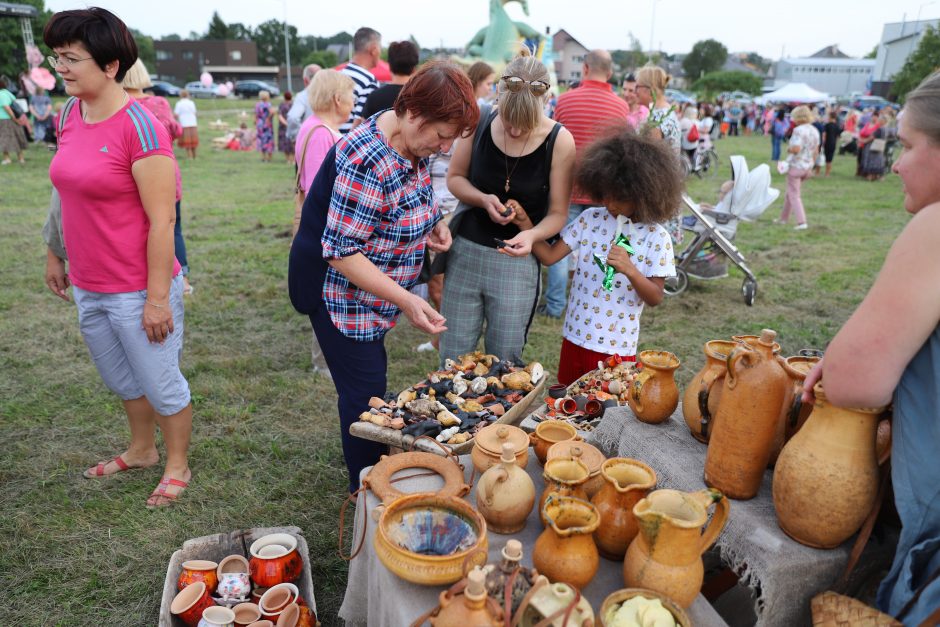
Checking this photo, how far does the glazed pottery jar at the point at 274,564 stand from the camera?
221 centimetres

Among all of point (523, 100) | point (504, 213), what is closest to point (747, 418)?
point (504, 213)

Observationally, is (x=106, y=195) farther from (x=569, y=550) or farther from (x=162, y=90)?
(x=162, y=90)

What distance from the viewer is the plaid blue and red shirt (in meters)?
2.17

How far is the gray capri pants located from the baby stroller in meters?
4.74

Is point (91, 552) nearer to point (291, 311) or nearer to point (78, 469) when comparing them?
point (78, 469)

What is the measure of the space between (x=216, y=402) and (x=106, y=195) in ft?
6.49

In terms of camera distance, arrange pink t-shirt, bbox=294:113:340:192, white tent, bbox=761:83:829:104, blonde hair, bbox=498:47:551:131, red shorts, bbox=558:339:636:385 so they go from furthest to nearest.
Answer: white tent, bbox=761:83:829:104, pink t-shirt, bbox=294:113:340:192, red shorts, bbox=558:339:636:385, blonde hair, bbox=498:47:551:131

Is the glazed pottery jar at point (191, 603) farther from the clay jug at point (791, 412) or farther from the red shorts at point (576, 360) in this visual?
the clay jug at point (791, 412)

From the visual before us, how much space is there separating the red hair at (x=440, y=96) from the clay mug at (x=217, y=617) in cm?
179

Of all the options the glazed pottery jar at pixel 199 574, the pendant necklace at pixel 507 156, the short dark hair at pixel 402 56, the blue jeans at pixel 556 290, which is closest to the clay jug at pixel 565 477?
the glazed pottery jar at pixel 199 574

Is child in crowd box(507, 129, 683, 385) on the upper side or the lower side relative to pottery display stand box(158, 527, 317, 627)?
upper

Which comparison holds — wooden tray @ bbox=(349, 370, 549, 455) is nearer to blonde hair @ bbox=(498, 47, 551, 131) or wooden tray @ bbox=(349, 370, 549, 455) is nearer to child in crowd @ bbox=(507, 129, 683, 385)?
child in crowd @ bbox=(507, 129, 683, 385)

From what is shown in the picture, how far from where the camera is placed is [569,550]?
4.68ft

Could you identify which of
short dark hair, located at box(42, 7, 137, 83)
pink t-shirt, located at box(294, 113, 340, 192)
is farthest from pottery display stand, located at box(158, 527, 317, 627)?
pink t-shirt, located at box(294, 113, 340, 192)
